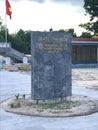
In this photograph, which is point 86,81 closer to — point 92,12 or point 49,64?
point 49,64

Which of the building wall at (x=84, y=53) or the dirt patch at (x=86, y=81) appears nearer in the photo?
the dirt patch at (x=86, y=81)

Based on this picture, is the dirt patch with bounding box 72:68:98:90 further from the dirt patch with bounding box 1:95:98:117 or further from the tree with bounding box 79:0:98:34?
the tree with bounding box 79:0:98:34

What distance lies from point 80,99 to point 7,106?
284 cm

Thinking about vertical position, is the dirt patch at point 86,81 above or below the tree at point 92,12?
below

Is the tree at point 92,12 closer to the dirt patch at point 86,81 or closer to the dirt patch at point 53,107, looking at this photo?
the dirt patch at point 86,81

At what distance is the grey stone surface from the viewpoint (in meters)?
11.7

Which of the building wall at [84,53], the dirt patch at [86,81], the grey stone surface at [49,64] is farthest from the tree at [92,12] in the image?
the grey stone surface at [49,64]

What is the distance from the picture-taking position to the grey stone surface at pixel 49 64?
11.7m

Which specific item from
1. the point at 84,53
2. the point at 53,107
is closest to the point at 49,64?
the point at 53,107

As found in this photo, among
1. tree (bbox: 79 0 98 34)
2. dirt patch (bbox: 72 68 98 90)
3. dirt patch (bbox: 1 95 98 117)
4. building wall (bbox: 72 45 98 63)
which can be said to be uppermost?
tree (bbox: 79 0 98 34)

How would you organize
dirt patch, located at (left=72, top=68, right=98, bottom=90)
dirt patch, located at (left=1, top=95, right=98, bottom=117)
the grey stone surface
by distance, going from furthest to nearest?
dirt patch, located at (left=72, top=68, right=98, bottom=90) < the grey stone surface < dirt patch, located at (left=1, top=95, right=98, bottom=117)

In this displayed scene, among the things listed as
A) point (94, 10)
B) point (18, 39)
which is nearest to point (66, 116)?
point (94, 10)

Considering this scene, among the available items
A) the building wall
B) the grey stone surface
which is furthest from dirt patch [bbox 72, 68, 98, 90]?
the building wall

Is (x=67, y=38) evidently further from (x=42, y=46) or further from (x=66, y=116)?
(x=66, y=116)
